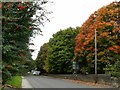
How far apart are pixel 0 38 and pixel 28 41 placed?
316 cm

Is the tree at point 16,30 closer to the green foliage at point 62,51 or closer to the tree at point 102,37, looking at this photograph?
the tree at point 102,37

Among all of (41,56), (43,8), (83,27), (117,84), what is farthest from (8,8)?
(41,56)

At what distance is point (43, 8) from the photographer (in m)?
13.9

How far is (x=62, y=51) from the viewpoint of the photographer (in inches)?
3406

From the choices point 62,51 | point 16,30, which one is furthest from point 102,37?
point 16,30

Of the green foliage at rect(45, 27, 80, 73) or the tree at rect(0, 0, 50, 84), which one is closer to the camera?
the tree at rect(0, 0, 50, 84)

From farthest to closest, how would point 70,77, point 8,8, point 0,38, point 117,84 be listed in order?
1. point 70,77
2. point 117,84
3. point 8,8
4. point 0,38

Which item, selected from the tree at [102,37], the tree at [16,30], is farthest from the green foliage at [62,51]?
the tree at [16,30]

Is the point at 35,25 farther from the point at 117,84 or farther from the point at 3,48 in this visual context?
the point at 117,84

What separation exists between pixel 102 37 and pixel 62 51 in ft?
98.9

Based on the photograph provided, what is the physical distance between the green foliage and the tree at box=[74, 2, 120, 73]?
21.0m

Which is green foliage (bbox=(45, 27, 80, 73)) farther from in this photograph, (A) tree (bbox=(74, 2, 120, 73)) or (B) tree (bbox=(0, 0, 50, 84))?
(B) tree (bbox=(0, 0, 50, 84))

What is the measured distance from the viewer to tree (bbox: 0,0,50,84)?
1208cm

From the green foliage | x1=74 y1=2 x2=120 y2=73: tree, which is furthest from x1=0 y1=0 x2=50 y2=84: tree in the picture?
the green foliage
